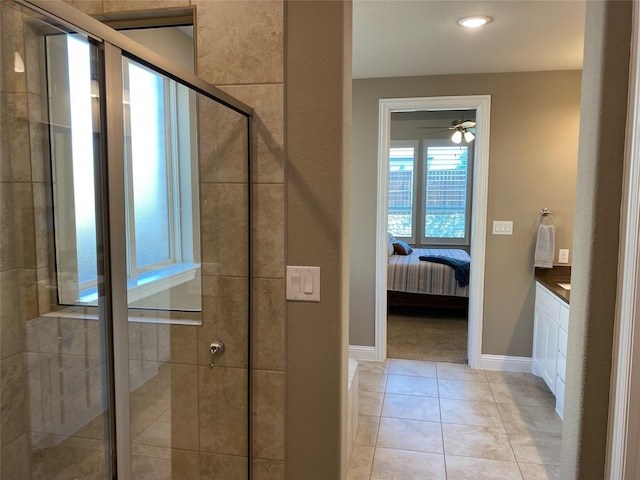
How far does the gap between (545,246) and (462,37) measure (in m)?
1.87

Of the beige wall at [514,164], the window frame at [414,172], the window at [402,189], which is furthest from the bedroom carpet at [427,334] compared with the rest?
the window at [402,189]

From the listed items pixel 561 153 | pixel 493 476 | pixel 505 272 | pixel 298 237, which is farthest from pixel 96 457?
pixel 561 153

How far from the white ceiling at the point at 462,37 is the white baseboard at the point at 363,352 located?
254 centimetres

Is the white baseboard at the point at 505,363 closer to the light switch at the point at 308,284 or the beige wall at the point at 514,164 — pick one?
the beige wall at the point at 514,164

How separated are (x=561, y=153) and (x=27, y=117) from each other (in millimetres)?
3809

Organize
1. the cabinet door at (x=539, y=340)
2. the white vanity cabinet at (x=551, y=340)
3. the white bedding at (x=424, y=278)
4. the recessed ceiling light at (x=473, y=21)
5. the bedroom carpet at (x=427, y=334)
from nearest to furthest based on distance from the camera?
the recessed ceiling light at (x=473, y=21)
the white vanity cabinet at (x=551, y=340)
the cabinet door at (x=539, y=340)
the bedroom carpet at (x=427, y=334)
the white bedding at (x=424, y=278)

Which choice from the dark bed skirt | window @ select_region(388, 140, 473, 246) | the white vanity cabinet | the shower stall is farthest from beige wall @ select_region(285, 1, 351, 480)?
window @ select_region(388, 140, 473, 246)

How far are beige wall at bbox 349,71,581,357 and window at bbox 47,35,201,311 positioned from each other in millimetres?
2694

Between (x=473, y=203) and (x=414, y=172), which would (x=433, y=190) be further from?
(x=473, y=203)

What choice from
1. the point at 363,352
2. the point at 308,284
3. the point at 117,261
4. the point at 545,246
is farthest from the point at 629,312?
the point at 363,352

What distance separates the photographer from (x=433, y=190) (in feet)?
25.1

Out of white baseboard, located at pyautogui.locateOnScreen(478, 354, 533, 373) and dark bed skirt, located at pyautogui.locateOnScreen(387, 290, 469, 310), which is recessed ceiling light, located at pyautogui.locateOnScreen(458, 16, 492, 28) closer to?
white baseboard, located at pyautogui.locateOnScreen(478, 354, 533, 373)

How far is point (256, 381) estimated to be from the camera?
154cm

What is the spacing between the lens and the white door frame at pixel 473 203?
3752 mm
